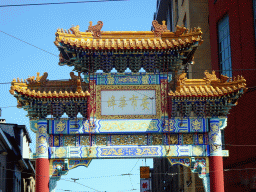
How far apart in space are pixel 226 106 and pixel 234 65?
14.4 ft

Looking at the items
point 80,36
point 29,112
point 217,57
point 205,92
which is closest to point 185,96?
point 205,92

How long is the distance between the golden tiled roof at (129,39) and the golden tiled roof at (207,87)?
4.16 ft

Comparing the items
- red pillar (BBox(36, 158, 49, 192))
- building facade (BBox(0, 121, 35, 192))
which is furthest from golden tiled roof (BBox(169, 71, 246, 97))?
building facade (BBox(0, 121, 35, 192))

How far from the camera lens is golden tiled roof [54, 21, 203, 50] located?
1641 cm

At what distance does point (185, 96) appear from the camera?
53.9 feet

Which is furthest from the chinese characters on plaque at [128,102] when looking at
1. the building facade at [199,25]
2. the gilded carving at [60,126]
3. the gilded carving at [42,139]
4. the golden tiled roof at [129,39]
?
the building facade at [199,25]

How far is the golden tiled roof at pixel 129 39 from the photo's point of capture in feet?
53.8

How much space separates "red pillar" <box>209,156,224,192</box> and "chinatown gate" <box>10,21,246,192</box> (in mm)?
32

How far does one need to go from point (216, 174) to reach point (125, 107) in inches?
143

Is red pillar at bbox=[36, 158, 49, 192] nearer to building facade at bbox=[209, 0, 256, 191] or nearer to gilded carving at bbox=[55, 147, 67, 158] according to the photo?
gilded carving at bbox=[55, 147, 67, 158]

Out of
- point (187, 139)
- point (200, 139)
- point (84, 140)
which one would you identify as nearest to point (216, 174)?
point (200, 139)

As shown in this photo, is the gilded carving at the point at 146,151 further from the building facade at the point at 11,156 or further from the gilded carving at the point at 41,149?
the building facade at the point at 11,156

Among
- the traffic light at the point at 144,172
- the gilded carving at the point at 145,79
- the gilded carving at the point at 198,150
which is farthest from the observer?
the traffic light at the point at 144,172

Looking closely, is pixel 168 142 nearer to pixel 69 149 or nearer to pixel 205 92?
pixel 205 92
